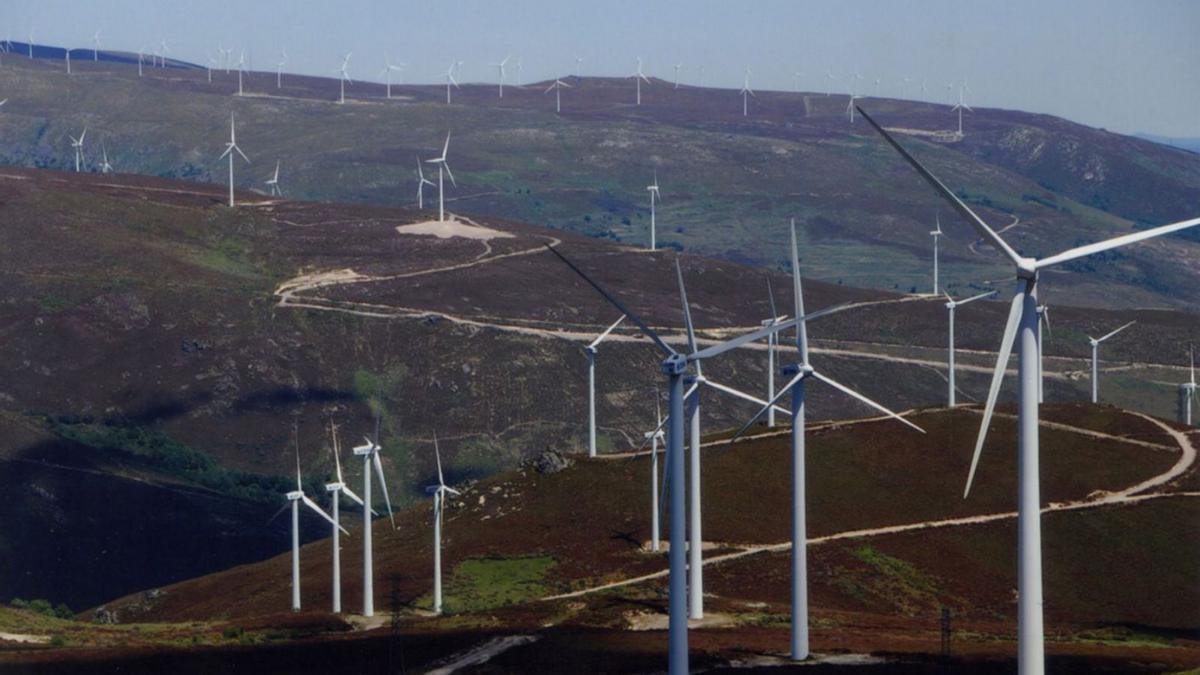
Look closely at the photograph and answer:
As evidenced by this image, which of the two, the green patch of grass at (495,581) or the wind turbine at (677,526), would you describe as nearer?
the wind turbine at (677,526)

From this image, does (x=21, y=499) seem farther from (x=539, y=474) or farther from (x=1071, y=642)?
(x=1071, y=642)

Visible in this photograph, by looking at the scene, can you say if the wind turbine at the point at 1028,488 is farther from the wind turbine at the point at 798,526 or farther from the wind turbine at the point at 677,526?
the wind turbine at the point at 798,526

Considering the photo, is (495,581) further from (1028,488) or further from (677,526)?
(1028,488)

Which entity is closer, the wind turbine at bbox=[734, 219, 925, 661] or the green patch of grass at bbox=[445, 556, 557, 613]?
the wind turbine at bbox=[734, 219, 925, 661]

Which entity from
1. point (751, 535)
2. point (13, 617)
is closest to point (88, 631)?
point (13, 617)

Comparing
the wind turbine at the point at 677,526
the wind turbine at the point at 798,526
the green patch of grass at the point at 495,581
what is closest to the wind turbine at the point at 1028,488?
the wind turbine at the point at 677,526

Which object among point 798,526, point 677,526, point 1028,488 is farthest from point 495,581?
point 1028,488

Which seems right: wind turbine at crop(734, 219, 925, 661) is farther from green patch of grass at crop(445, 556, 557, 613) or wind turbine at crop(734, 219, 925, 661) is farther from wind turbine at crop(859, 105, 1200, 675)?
green patch of grass at crop(445, 556, 557, 613)

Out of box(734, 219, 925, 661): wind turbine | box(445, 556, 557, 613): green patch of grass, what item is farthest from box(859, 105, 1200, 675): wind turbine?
box(445, 556, 557, 613): green patch of grass

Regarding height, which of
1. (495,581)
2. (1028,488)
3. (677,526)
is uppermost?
(1028,488)
